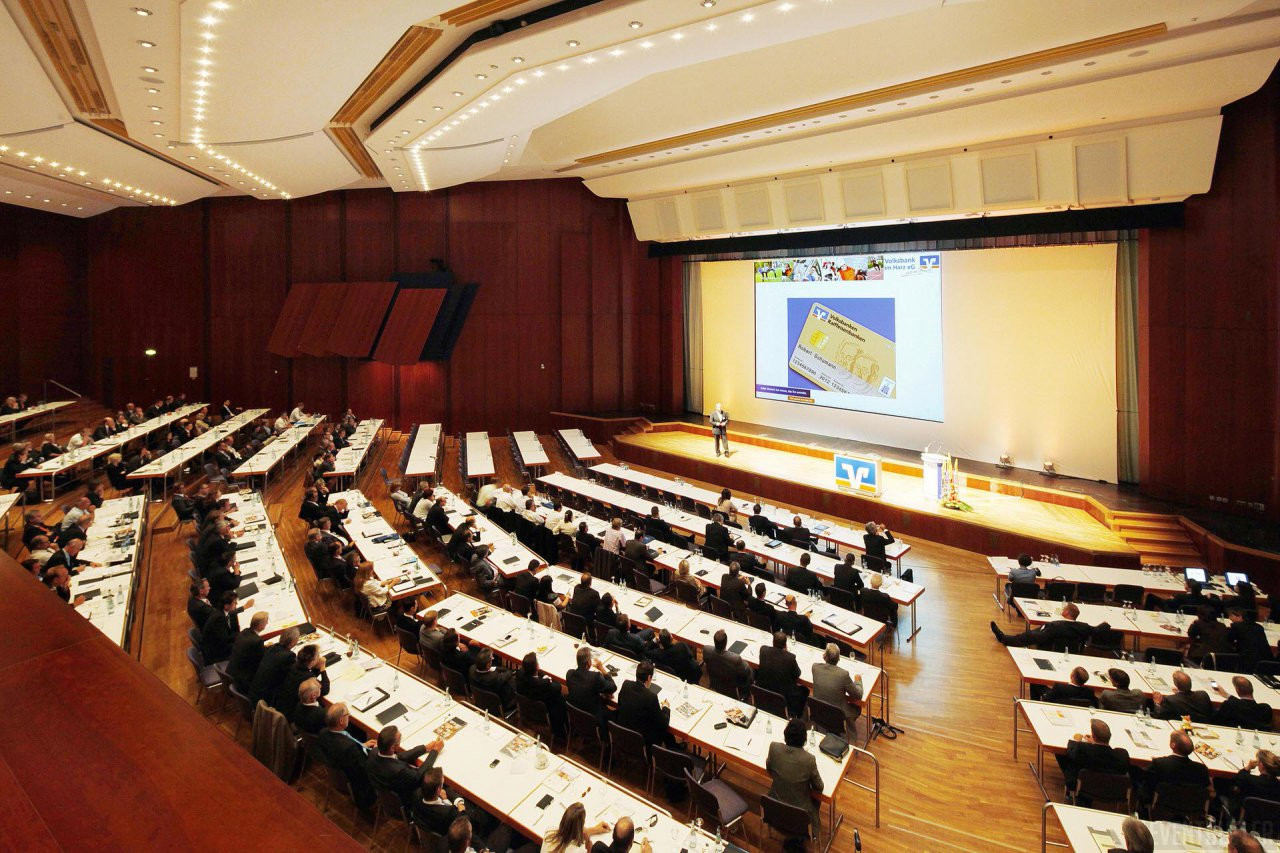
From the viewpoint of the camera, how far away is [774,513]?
439 inches

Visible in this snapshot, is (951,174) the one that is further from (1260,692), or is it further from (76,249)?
(76,249)

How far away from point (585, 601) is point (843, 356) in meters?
10.9

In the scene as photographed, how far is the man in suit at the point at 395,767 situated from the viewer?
4511 millimetres

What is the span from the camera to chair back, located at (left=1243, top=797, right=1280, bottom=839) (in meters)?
4.51

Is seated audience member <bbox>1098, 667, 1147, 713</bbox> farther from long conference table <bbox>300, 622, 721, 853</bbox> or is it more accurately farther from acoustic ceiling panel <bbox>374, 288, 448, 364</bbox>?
acoustic ceiling panel <bbox>374, 288, 448, 364</bbox>

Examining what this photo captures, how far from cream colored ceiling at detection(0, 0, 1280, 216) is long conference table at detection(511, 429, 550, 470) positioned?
6073mm

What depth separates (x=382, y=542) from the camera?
9.14 meters

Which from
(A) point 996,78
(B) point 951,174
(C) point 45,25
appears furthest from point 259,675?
(B) point 951,174

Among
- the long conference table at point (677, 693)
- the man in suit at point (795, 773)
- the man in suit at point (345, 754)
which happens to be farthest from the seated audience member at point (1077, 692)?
the man in suit at point (345, 754)

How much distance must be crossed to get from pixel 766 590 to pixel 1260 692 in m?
4.42

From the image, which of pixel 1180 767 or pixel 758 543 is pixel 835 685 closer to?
pixel 1180 767

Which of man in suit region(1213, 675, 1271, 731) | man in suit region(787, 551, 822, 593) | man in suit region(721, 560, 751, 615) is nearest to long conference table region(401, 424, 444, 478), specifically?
man in suit region(721, 560, 751, 615)

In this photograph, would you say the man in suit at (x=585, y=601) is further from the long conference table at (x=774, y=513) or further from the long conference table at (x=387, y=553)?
the long conference table at (x=774, y=513)

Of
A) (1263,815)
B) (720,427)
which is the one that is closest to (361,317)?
(720,427)
